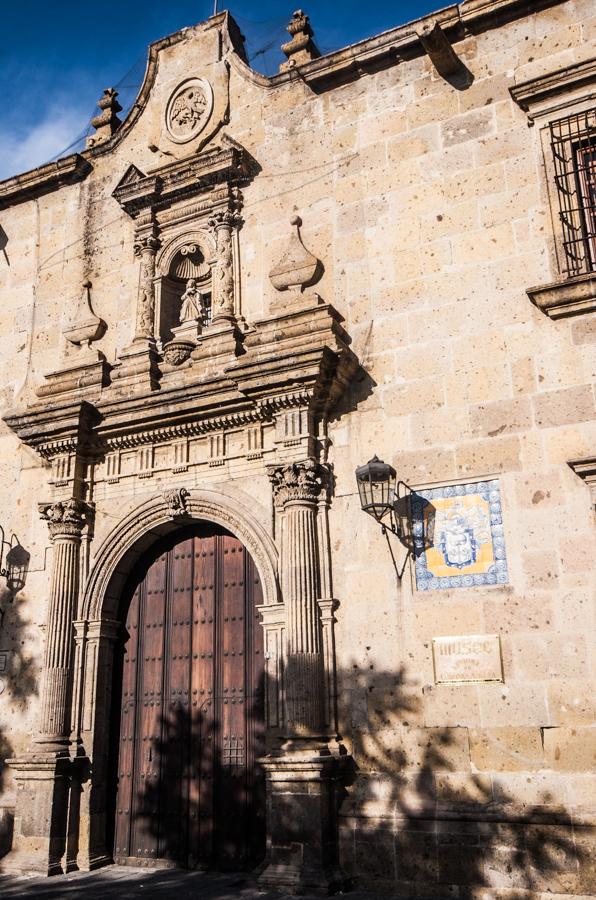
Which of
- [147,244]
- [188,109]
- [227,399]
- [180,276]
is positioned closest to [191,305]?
[180,276]

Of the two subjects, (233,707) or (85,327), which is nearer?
(233,707)

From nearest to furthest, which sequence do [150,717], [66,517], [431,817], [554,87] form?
[431,817] → [554,87] → [150,717] → [66,517]

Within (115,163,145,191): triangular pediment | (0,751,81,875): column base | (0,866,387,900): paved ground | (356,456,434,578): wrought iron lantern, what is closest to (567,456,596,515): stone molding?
(356,456,434,578): wrought iron lantern

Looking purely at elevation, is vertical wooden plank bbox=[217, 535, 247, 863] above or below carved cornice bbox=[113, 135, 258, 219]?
below

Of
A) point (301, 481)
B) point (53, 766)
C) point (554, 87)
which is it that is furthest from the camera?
point (53, 766)

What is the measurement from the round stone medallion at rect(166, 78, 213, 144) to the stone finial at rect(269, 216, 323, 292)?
2186mm

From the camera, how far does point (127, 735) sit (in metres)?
8.94

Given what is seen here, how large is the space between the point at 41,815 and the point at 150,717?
4.41 feet

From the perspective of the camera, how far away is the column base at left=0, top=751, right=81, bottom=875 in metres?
8.34

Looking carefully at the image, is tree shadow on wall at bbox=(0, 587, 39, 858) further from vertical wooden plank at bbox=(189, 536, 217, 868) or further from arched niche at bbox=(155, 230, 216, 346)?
arched niche at bbox=(155, 230, 216, 346)

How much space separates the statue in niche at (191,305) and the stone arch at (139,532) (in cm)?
222

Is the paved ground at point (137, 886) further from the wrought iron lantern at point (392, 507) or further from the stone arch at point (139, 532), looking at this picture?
the wrought iron lantern at point (392, 507)

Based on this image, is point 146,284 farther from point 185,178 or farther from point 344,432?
point 344,432

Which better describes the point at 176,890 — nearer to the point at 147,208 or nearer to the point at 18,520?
the point at 18,520
